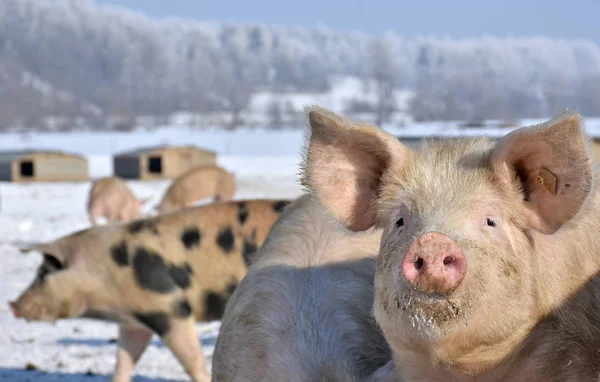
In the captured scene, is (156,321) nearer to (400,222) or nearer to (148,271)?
(148,271)

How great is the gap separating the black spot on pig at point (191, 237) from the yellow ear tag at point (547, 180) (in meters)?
4.88

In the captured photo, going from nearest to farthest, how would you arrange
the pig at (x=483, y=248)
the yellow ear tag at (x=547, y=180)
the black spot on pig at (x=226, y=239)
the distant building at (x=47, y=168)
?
the pig at (x=483, y=248) < the yellow ear tag at (x=547, y=180) < the black spot on pig at (x=226, y=239) < the distant building at (x=47, y=168)

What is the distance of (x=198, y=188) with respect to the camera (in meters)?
18.7

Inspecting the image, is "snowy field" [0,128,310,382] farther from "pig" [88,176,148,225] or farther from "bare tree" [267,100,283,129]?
"bare tree" [267,100,283,129]

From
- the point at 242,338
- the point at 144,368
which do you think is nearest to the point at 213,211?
the point at 144,368

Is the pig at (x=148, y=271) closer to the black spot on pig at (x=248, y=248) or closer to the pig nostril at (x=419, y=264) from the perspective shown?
the black spot on pig at (x=248, y=248)

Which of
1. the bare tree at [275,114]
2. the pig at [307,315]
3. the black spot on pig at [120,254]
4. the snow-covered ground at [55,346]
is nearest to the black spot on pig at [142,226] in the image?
the black spot on pig at [120,254]

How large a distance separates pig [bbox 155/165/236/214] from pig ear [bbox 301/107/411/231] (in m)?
14.4

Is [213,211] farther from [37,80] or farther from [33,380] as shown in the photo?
[37,80]

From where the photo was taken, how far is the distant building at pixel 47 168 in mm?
27719

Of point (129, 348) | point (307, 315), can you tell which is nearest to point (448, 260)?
point (307, 315)

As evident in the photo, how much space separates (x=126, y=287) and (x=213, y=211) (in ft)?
3.07

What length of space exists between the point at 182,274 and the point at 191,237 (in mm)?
317

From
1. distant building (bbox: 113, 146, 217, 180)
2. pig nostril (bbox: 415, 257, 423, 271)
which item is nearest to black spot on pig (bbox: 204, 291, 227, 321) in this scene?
pig nostril (bbox: 415, 257, 423, 271)
